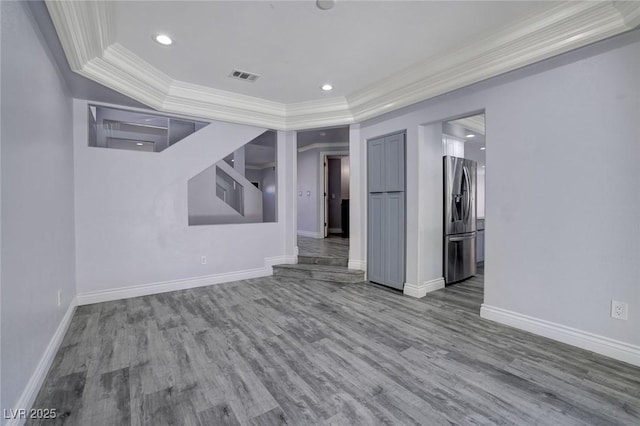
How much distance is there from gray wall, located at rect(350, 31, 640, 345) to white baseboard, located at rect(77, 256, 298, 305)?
335cm

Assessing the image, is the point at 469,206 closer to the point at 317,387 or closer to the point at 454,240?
the point at 454,240

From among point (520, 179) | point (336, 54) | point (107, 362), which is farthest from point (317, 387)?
point (336, 54)

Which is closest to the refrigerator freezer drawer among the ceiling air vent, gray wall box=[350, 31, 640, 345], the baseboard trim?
gray wall box=[350, 31, 640, 345]

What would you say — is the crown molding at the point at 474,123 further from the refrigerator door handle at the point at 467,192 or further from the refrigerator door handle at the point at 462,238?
the refrigerator door handle at the point at 462,238

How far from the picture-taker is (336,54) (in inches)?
122

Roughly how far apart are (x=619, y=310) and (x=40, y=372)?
4.38 meters

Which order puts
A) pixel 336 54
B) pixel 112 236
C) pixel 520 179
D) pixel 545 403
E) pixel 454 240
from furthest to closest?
1. pixel 454 240
2. pixel 112 236
3. pixel 336 54
4. pixel 520 179
5. pixel 545 403

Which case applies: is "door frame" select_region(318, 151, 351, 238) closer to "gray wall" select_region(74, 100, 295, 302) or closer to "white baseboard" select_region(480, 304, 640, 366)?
"gray wall" select_region(74, 100, 295, 302)

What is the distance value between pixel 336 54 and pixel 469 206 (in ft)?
10.7

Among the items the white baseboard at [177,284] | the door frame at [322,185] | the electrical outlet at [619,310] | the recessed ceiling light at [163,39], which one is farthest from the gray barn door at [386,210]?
the door frame at [322,185]

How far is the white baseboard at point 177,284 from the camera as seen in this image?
11.8ft

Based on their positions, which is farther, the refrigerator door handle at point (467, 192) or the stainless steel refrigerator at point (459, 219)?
the refrigerator door handle at point (467, 192)

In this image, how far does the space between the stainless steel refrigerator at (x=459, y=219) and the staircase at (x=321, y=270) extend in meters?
1.43

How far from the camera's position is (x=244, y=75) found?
361cm
